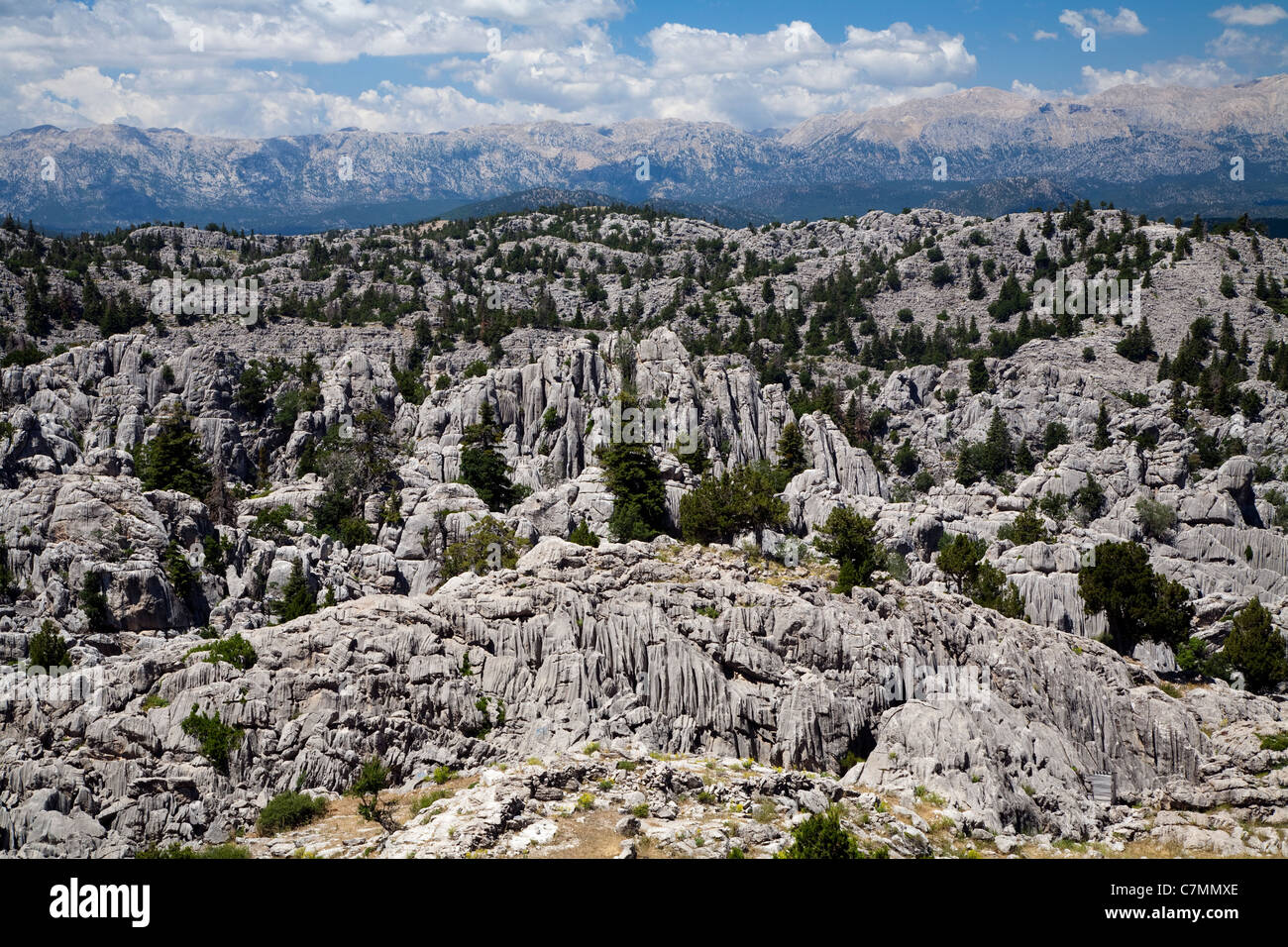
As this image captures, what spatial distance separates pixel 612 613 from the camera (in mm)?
60344

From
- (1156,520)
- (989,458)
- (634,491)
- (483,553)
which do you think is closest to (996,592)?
(1156,520)

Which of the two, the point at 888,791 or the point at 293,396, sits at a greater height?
the point at 293,396

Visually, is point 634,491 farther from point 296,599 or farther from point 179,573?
point 179,573

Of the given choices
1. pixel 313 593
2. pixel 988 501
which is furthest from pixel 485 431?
pixel 988 501

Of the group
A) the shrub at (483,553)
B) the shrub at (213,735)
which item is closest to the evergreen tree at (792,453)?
the shrub at (483,553)

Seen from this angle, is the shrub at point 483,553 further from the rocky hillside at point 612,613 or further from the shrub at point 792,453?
the shrub at point 792,453

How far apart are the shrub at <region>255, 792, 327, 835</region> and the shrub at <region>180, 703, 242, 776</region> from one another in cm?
359

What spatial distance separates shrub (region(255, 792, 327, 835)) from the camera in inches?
1750

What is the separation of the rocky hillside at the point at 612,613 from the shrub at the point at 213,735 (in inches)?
7.1

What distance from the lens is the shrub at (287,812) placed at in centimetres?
4444

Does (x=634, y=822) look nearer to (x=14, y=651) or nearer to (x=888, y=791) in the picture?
(x=888, y=791)
